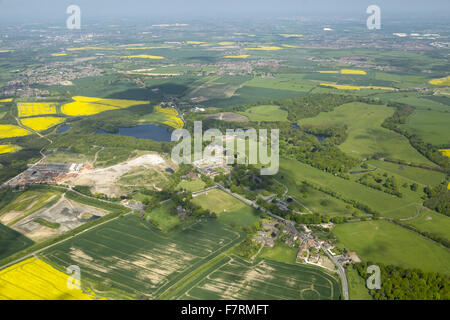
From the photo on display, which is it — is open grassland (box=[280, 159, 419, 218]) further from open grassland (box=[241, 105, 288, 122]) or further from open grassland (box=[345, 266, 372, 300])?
open grassland (box=[241, 105, 288, 122])

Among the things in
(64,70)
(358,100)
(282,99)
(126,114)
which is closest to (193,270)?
(126,114)

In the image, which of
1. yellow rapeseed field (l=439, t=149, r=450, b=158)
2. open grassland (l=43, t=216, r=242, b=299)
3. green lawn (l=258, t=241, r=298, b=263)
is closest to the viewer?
open grassland (l=43, t=216, r=242, b=299)

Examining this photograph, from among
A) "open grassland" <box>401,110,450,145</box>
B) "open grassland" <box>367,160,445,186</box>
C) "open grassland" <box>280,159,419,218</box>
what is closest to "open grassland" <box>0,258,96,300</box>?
"open grassland" <box>280,159,419,218</box>

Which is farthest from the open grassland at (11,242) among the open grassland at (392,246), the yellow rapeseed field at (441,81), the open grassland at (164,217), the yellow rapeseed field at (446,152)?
the yellow rapeseed field at (441,81)

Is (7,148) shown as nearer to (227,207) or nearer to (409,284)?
(227,207)

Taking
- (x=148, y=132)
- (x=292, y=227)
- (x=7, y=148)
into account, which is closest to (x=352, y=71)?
(x=148, y=132)

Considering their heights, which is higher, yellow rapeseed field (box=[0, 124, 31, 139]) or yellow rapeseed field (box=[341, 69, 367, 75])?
yellow rapeseed field (box=[341, 69, 367, 75])
